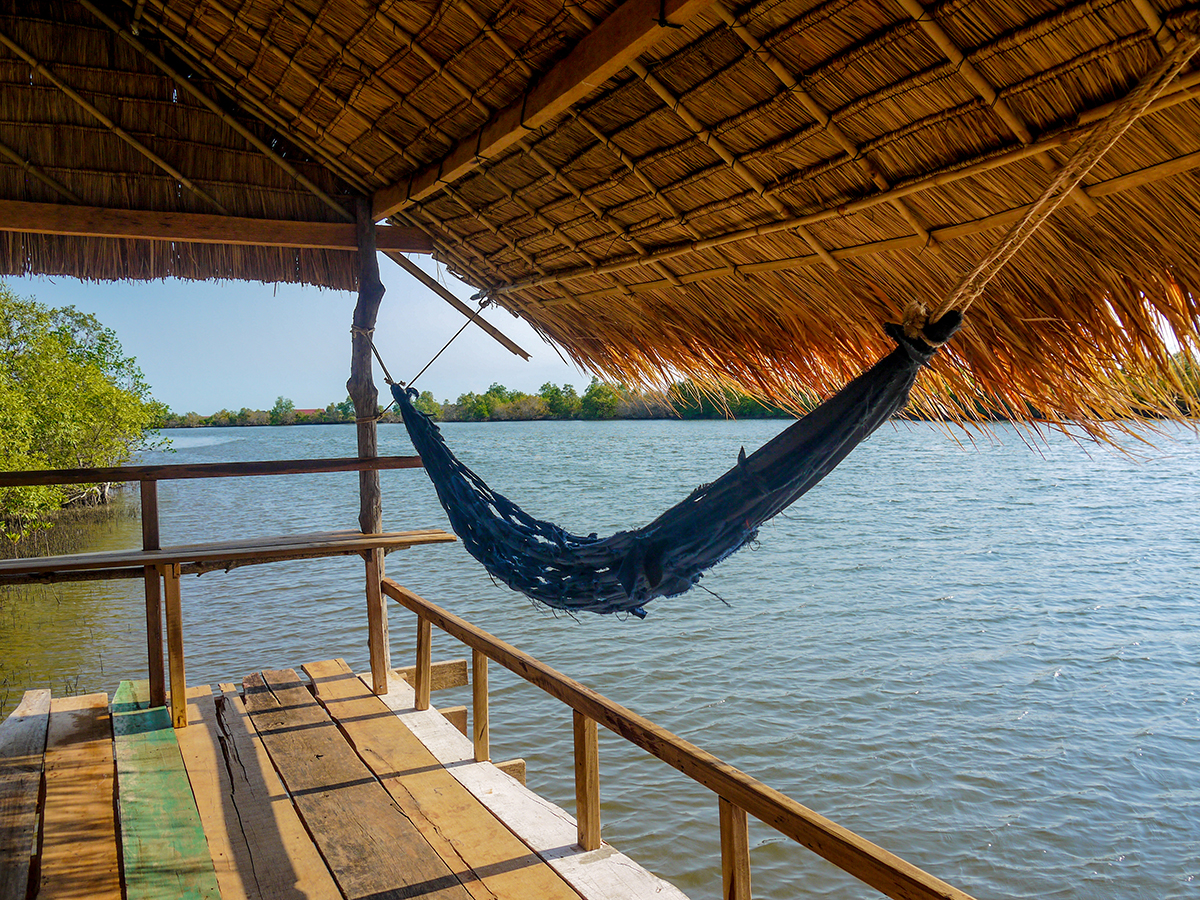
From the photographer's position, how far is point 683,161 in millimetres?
1924

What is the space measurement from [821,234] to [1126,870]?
3.28 meters

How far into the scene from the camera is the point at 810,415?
4.76 ft

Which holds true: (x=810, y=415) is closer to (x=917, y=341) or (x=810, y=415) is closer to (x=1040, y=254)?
(x=917, y=341)

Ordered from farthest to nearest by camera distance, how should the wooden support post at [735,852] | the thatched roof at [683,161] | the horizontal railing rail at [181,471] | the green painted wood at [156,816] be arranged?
the horizontal railing rail at [181,471]
the green painted wood at [156,816]
the wooden support post at [735,852]
the thatched roof at [683,161]

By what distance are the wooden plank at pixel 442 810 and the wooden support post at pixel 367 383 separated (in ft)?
1.06

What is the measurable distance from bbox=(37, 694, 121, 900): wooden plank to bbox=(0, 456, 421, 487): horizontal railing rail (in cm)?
78

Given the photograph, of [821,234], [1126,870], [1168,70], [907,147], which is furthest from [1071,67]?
[1126,870]

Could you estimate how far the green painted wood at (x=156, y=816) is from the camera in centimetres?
173

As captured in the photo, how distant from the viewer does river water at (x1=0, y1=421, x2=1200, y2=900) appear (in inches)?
141

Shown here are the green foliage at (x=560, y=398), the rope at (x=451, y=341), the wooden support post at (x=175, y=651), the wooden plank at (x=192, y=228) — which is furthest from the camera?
the green foliage at (x=560, y=398)

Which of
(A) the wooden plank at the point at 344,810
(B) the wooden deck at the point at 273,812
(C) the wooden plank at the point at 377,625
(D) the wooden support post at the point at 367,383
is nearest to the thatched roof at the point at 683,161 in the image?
(D) the wooden support post at the point at 367,383

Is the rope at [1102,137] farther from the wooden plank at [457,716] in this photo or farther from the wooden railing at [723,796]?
the wooden plank at [457,716]

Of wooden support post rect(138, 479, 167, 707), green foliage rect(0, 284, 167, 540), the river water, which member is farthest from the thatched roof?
green foliage rect(0, 284, 167, 540)

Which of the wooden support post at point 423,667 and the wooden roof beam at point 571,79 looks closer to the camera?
the wooden roof beam at point 571,79
